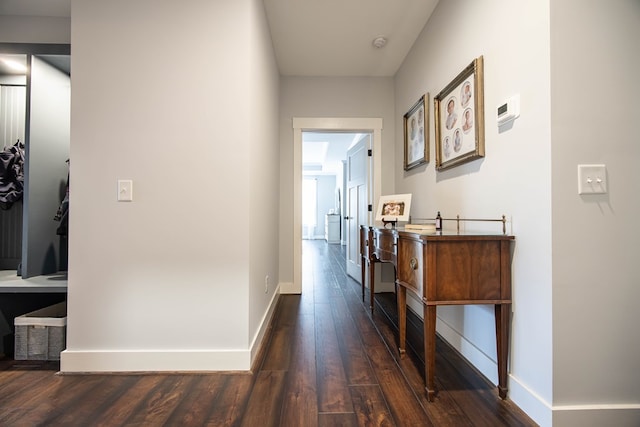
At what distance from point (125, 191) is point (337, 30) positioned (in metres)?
2.16

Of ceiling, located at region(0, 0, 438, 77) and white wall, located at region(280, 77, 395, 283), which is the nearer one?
ceiling, located at region(0, 0, 438, 77)

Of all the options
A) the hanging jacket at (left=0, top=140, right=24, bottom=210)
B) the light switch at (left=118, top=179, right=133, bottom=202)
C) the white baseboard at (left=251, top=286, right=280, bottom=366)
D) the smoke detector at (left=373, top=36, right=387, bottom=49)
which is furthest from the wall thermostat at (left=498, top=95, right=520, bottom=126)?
the hanging jacket at (left=0, top=140, right=24, bottom=210)

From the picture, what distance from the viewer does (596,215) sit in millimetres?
1216

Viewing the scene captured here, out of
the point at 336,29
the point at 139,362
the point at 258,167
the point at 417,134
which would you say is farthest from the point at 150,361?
the point at 336,29

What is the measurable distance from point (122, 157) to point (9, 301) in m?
1.34

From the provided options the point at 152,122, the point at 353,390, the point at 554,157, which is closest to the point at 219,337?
the point at 353,390

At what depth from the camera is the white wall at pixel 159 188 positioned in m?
1.70

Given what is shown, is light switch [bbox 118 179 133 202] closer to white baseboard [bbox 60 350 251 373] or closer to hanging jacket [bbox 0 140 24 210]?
white baseboard [bbox 60 350 251 373]

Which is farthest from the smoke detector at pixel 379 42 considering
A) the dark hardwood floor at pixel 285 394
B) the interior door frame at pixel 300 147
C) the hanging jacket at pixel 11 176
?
the hanging jacket at pixel 11 176

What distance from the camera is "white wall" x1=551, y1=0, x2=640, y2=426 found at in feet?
3.96

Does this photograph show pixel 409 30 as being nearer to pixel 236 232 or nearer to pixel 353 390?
pixel 236 232

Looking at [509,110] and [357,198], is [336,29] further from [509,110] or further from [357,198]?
[357,198]

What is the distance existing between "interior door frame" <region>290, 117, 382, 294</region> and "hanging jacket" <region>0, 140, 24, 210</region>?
7.74ft

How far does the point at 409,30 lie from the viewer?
2.60 metres
